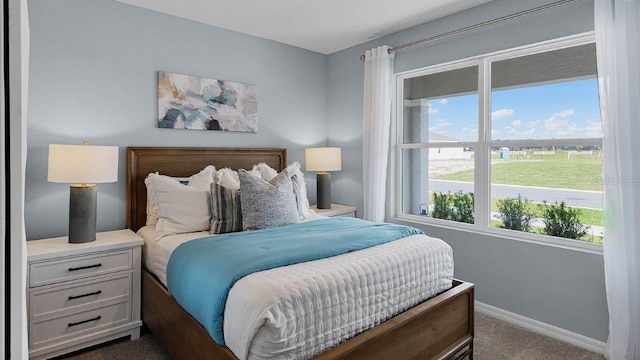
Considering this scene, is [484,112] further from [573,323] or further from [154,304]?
[154,304]

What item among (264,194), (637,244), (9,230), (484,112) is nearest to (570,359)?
(637,244)

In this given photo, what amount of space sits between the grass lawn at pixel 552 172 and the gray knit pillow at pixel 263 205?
1.79 m

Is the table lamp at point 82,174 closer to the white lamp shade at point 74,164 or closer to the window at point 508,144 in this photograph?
the white lamp shade at point 74,164

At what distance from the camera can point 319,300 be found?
160 centimetres

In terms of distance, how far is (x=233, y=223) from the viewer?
2670 millimetres

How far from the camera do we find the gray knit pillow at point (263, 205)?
2.62 meters

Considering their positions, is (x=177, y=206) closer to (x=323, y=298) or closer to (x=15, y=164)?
(x=323, y=298)

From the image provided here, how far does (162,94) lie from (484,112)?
9.23ft

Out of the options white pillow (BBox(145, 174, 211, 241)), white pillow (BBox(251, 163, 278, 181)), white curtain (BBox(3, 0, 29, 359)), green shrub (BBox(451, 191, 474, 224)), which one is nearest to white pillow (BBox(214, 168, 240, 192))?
white pillow (BBox(145, 174, 211, 241))

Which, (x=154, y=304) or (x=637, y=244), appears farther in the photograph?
(x=154, y=304)

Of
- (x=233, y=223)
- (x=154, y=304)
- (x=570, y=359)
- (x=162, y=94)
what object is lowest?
(x=570, y=359)

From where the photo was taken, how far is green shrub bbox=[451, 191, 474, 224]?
3.27 m

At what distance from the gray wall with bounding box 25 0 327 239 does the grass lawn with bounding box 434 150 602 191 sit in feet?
7.75


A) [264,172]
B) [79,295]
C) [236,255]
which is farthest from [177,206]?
[236,255]
